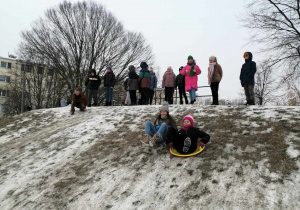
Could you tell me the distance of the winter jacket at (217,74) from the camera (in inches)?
317

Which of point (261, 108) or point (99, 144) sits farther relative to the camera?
point (261, 108)

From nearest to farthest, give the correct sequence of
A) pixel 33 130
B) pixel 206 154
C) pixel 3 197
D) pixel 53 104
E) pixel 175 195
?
pixel 175 195 → pixel 3 197 → pixel 206 154 → pixel 33 130 → pixel 53 104

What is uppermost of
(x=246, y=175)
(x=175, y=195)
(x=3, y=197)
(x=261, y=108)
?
(x=261, y=108)

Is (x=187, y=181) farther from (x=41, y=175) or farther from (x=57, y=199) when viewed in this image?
(x=41, y=175)

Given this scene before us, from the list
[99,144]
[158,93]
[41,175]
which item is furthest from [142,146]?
[158,93]

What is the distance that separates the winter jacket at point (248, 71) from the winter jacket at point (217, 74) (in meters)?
0.72

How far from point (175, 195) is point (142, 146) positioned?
207 centimetres

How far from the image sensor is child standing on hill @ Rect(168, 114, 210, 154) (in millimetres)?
4715

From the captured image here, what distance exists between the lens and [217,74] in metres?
8.05

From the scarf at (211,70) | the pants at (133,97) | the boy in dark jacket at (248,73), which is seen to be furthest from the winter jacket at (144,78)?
the boy in dark jacket at (248,73)

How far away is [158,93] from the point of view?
17922mm

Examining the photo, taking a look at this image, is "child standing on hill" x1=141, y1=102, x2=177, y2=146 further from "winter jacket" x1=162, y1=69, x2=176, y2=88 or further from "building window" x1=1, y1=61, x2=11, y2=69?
"building window" x1=1, y1=61, x2=11, y2=69

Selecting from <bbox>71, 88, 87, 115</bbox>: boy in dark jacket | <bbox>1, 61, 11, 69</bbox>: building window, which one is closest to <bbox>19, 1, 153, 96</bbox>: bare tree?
<bbox>71, 88, 87, 115</bbox>: boy in dark jacket

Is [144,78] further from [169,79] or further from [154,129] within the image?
[154,129]
